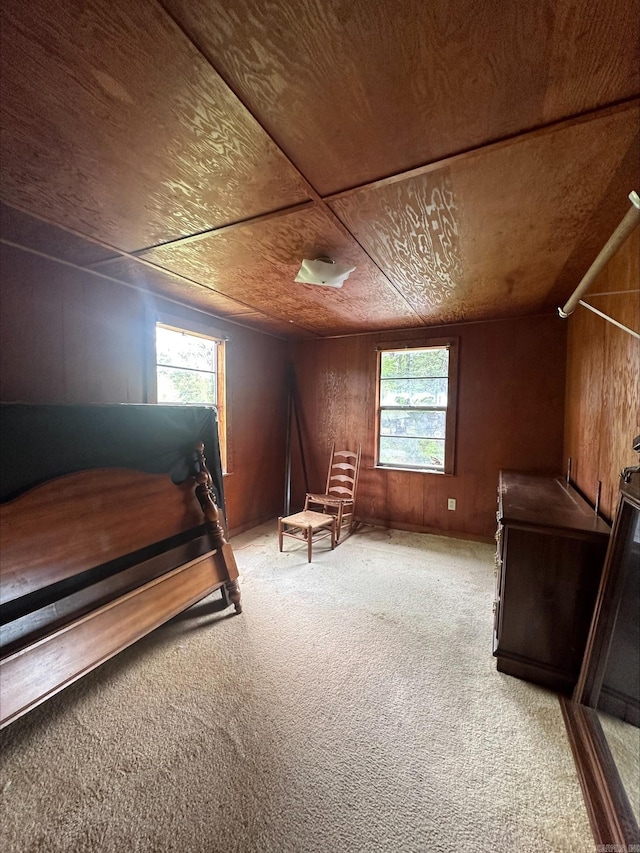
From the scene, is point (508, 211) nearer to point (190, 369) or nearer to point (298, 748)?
point (298, 748)

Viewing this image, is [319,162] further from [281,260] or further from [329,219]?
[281,260]

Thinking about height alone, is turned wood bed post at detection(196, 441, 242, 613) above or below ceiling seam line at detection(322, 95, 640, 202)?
below

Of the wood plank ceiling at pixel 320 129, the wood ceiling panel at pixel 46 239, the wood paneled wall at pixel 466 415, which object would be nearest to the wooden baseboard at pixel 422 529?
the wood paneled wall at pixel 466 415

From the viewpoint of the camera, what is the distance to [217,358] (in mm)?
3547

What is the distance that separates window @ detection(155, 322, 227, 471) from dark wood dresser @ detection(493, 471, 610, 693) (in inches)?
107

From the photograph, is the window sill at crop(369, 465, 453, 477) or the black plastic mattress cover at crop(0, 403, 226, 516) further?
the window sill at crop(369, 465, 453, 477)

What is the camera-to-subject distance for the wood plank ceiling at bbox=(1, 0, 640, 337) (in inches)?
32.0

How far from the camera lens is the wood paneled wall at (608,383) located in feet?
4.99

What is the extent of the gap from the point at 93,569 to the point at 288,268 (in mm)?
2141

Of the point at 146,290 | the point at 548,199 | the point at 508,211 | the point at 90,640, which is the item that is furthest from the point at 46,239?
the point at 548,199

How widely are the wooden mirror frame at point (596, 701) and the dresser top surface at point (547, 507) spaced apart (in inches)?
8.7

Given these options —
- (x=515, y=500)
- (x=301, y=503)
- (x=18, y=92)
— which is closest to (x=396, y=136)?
(x=18, y=92)

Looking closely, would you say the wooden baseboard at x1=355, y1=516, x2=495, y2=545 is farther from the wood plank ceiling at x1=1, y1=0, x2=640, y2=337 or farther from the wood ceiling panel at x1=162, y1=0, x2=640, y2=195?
the wood ceiling panel at x1=162, y1=0, x2=640, y2=195

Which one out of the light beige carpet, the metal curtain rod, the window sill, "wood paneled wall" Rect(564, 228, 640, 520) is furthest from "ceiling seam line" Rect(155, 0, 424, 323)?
the light beige carpet
